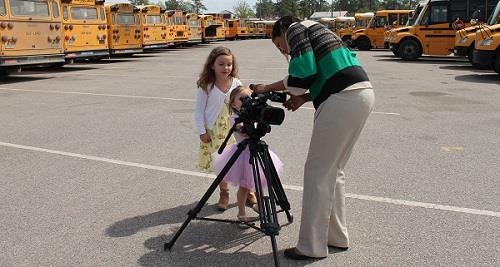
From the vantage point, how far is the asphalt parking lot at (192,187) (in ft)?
11.2

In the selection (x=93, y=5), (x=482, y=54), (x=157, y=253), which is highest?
(x=93, y=5)

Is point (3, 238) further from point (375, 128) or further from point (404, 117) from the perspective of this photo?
point (404, 117)

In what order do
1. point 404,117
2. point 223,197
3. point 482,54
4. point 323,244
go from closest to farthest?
point 323,244
point 223,197
point 404,117
point 482,54

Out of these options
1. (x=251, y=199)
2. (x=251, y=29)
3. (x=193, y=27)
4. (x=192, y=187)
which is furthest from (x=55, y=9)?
(x=251, y=29)

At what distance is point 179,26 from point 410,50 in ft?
49.6

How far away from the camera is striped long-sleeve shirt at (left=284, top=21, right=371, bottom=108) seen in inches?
112

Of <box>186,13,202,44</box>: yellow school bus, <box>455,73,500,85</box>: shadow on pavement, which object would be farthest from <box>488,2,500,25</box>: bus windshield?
<box>186,13,202,44</box>: yellow school bus

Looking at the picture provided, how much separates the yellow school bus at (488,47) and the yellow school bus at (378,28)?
536 inches

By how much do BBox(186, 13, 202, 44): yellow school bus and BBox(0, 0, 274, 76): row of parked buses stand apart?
5141mm

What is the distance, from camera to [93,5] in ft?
60.4

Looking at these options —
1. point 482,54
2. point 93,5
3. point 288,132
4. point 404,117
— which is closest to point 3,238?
point 288,132

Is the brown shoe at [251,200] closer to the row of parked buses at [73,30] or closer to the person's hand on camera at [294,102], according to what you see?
the person's hand on camera at [294,102]

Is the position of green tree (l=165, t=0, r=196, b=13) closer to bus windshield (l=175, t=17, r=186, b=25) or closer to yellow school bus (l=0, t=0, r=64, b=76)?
bus windshield (l=175, t=17, r=186, b=25)

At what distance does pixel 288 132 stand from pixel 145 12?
18747mm
